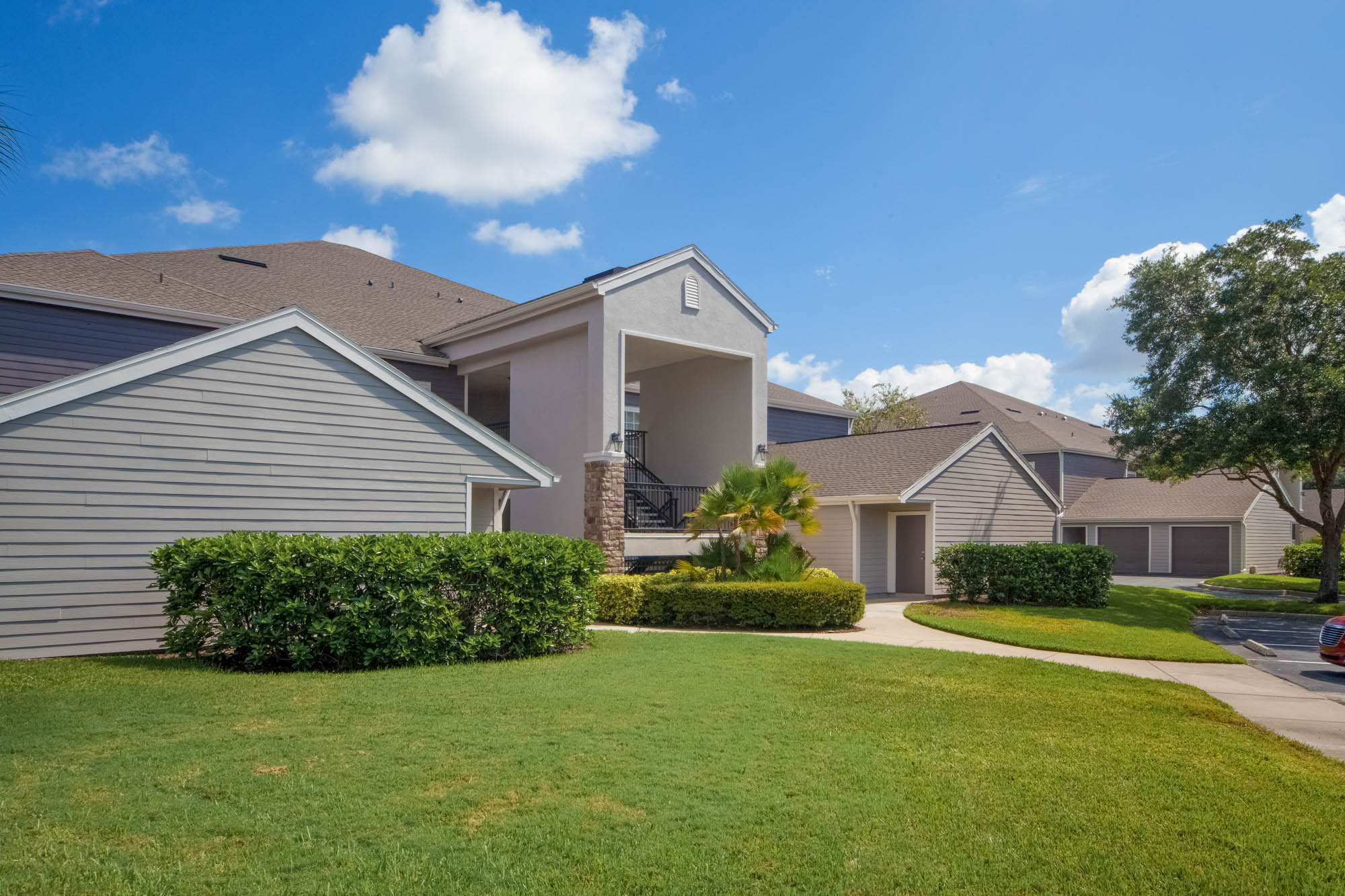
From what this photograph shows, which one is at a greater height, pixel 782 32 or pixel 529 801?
pixel 782 32

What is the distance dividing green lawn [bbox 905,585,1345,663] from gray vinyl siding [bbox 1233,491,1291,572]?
12924 mm

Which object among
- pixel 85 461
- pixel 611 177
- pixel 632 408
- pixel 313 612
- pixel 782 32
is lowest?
pixel 313 612

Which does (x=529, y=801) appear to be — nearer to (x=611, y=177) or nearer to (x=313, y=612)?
(x=313, y=612)

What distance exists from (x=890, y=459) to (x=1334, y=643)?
1126cm

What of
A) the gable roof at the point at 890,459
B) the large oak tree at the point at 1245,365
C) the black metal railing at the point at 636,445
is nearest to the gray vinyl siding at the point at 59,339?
the black metal railing at the point at 636,445

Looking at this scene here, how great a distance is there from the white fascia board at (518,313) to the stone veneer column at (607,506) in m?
3.12

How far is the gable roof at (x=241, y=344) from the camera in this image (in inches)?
386

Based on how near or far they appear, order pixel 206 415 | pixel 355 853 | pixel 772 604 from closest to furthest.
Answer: pixel 355 853 → pixel 206 415 → pixel 772 604

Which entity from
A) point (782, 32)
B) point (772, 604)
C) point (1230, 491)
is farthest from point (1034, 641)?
point (1230, 491)

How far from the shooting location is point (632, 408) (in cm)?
2338

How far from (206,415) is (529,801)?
807 cm

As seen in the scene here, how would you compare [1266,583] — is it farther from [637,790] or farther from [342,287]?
[637,790]

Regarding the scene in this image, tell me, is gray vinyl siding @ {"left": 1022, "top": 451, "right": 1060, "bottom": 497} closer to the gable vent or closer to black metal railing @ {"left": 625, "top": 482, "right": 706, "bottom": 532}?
black metal railing @ {"left": 625, "top": 482, "right": 706, "bottom": 532}

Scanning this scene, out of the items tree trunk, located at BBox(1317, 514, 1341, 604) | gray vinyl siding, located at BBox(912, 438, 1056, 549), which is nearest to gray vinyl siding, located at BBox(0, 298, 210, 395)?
gray vinyl siding, located at BBox(912, 438, 1056, 549)
